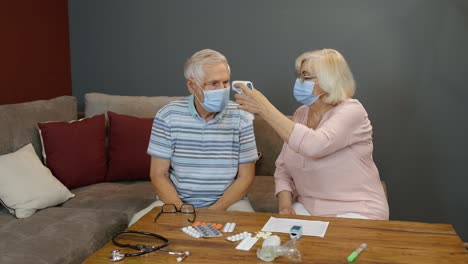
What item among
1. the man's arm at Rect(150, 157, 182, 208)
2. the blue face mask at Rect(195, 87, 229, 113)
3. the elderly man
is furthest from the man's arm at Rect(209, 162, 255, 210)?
the blue face mask at Rect(195, 87, 229, 113)

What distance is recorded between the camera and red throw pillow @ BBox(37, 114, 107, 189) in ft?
9.04

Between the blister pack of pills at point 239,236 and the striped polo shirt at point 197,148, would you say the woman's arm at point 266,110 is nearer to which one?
the striped polo shirt at point 197,148

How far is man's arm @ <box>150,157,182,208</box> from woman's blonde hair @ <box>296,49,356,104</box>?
744 mm

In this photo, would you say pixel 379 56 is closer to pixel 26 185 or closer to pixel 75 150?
pixel 75 150

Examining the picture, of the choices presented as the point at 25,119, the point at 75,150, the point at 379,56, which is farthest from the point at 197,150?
the point at 379,56

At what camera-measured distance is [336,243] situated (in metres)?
1.53

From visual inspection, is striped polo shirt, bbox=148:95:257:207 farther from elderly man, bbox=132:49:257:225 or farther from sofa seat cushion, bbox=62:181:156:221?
sofa seat cushion, bbox=62:181:156:221

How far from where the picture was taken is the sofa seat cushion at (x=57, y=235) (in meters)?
1.90

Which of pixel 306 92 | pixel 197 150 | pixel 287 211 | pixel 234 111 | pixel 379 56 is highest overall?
pixel 379 56

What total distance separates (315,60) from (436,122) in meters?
1.46

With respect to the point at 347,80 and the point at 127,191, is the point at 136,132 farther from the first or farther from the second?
the point at 347,80

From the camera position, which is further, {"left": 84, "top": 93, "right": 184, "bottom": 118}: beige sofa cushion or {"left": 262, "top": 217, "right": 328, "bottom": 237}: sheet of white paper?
{"left": 84, "top": 93, "right": 184, "bottom": 118}: beige sofa cushion

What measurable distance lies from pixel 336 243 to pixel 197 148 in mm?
876

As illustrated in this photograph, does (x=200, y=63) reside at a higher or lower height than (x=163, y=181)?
higher
